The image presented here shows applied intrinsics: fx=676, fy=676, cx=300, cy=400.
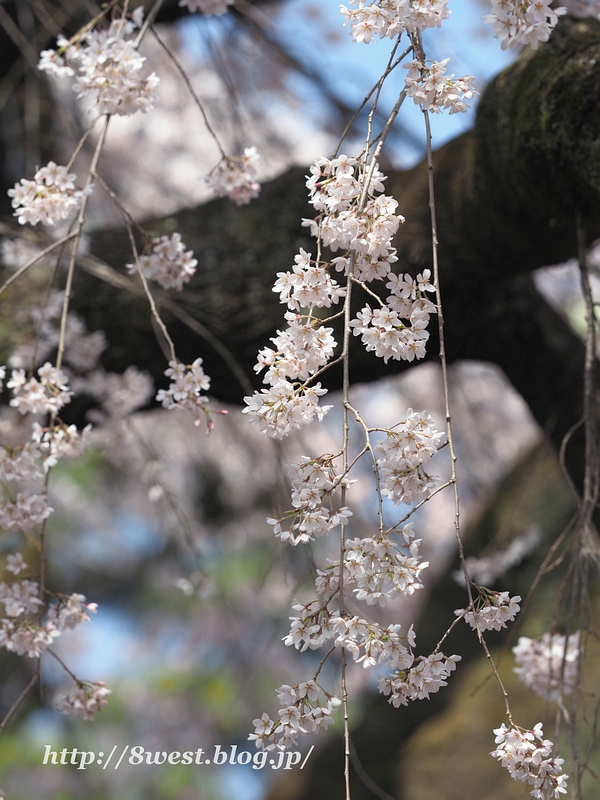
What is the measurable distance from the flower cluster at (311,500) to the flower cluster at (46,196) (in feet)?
1.81

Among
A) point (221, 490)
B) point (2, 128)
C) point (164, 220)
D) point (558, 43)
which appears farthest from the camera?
point (221, 490)

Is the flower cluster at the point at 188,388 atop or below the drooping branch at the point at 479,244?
below

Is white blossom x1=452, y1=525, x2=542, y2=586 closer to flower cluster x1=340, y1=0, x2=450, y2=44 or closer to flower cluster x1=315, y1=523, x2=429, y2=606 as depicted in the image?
flower cluster x1=315, y1=523, x2=429, y2=606

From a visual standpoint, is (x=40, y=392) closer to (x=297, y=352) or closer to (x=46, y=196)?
(x=46, y=196)

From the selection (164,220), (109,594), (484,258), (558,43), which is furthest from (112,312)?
(109,594)

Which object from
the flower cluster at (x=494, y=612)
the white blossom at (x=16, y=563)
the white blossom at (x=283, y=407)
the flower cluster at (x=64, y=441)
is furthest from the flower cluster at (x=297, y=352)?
the white blossom at (x=16, y=563)

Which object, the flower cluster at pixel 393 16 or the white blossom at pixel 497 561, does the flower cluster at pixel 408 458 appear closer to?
the flower cluster at pixel 393 16

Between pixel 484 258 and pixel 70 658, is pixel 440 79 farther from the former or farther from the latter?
pixel 70 658

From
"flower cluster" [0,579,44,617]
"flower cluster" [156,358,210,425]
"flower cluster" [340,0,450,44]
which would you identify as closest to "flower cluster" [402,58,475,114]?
"flower cluster" [340,0,450,44]

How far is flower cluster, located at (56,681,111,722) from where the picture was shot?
90cm

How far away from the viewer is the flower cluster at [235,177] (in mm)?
1121

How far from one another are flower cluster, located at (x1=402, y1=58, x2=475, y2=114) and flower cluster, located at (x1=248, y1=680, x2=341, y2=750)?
606mm

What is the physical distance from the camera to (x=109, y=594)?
5.13 m

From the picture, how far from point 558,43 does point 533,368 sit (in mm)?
877
